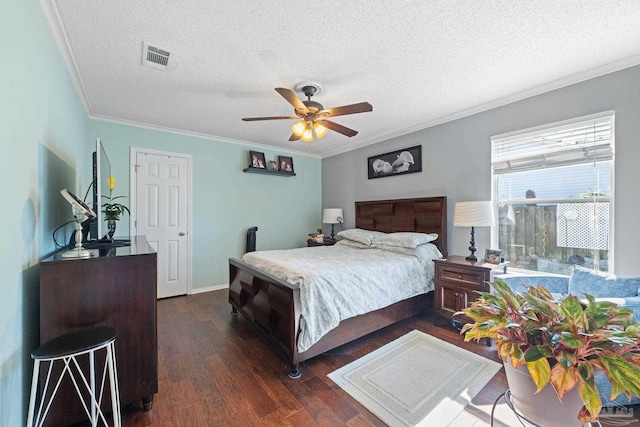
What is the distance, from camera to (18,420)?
4.16 ft

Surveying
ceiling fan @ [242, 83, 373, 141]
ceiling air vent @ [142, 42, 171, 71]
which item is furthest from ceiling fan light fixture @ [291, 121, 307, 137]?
ceiling air vent @ [142, 42, 171, 71]

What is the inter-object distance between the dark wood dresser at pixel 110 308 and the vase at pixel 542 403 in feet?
6.11

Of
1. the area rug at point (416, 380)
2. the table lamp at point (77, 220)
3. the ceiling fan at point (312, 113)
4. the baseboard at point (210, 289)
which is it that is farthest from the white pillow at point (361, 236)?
the table lamp at point (77, 220)

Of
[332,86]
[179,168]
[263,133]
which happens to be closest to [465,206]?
[332,86]

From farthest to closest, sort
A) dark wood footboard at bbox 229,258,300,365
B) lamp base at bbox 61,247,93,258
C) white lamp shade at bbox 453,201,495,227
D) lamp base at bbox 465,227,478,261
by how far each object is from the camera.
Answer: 1. lamp base at bbox 465,227,478,261
2. white lamp shade at bbox 453,201,495,227
3. dark wood footboard at bbox 229,258,300,365
4. lamp base at bbox 61,247,93,258

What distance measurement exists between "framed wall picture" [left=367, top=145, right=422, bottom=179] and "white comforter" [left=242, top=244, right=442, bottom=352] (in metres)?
1.26

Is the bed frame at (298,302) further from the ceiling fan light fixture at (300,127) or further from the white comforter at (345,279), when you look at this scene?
the ceiling fan light fixture at (300,127)

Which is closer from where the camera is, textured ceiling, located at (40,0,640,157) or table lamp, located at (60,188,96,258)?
table lamp, located at (60,188,96,258)

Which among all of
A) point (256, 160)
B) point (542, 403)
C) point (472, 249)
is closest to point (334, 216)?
point (256, 160)

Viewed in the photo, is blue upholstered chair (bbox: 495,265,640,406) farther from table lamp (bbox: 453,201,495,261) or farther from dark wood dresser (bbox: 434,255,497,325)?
table lamp (bbox: 453,201,495,261)

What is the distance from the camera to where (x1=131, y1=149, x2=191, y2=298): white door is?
12.2 feet

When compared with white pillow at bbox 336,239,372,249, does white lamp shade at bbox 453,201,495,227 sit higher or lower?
higher

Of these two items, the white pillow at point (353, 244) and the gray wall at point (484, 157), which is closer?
the gray wall at point (484, 157)

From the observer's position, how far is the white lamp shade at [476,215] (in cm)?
272
